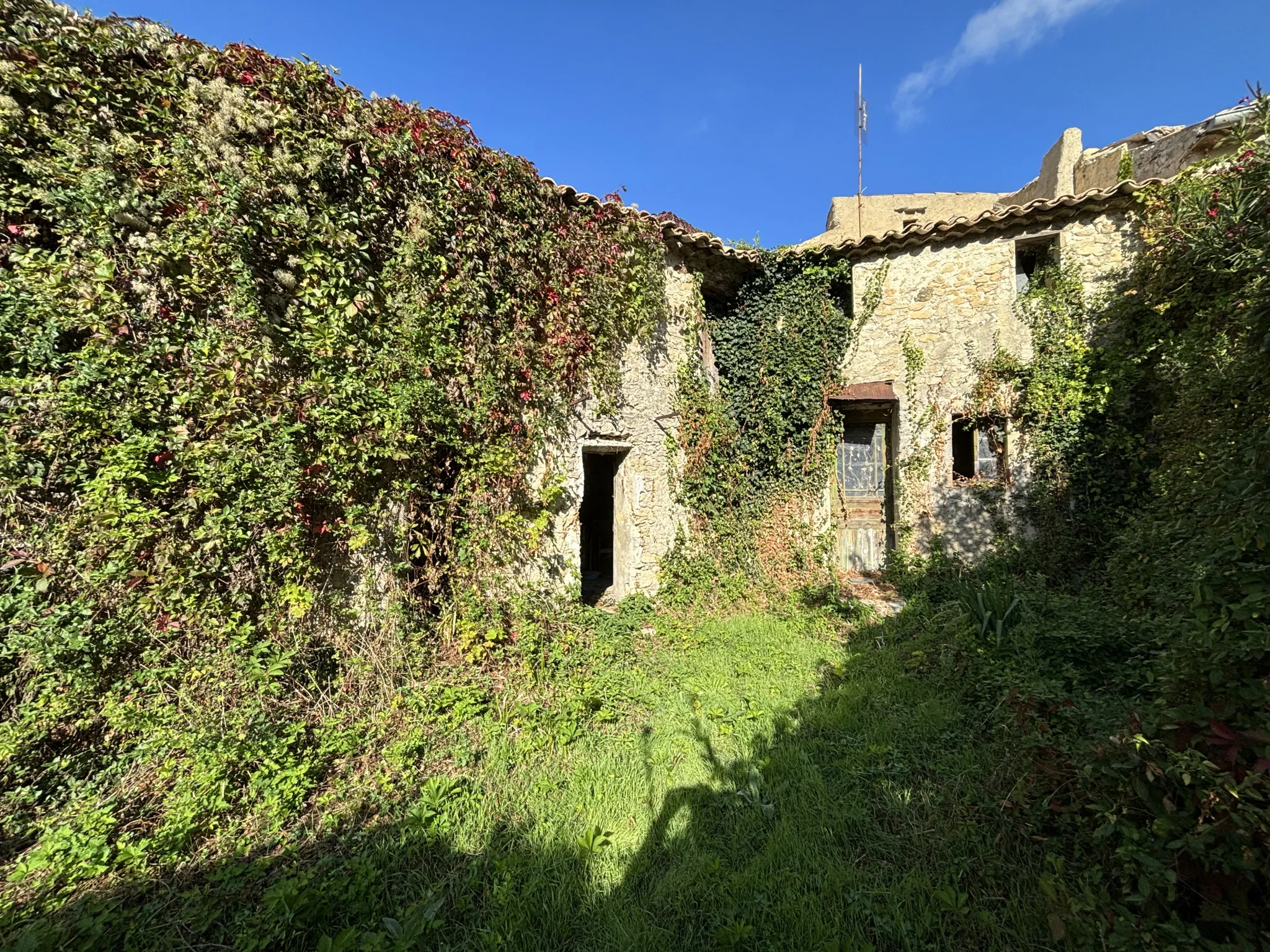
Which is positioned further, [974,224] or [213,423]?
[974,224]

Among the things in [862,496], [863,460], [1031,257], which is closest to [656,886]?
[862,496]

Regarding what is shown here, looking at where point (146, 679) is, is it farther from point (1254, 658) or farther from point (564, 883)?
point (1254, 658)

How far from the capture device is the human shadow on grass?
6.51 feet

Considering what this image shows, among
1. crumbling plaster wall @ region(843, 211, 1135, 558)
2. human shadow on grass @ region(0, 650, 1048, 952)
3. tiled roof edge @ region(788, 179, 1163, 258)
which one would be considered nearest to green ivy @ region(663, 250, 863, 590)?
tiled roof edge @ region(788, 179, 1163, 258)

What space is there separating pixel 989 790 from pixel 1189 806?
1127 mm

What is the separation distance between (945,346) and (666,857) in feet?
23.7

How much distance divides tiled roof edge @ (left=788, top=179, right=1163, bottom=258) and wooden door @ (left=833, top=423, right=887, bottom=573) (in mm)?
2667

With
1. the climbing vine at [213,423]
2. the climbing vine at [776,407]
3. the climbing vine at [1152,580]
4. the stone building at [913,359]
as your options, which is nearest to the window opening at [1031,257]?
the stone building at [913,359]

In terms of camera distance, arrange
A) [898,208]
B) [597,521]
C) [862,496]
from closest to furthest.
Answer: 1. [862,496]
2. [597,521]
3. [898,208]

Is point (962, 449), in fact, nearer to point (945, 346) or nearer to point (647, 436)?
point (945, 346)

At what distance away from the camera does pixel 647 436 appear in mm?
6012

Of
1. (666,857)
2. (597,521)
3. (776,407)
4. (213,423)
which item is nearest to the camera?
(666,857)

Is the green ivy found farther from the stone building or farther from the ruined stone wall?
the ruined stone wall

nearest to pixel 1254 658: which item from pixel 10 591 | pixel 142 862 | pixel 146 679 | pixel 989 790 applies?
pixel 989 790
